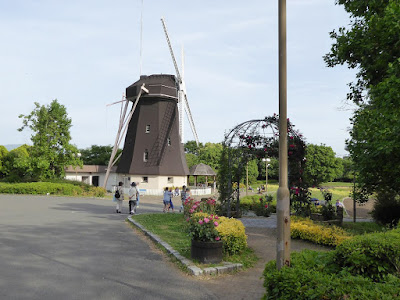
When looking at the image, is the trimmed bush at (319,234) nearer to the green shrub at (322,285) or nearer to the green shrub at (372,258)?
the green shrub at (372,258)

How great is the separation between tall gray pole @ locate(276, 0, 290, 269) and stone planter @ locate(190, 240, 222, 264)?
2.86 meters

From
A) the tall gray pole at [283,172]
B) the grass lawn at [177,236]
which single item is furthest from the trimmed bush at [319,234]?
the tall gray pole at [283,172]

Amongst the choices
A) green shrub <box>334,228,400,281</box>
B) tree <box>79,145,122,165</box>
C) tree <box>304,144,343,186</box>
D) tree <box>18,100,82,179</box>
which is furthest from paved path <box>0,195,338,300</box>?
tree <box>304,144,343,186</box>

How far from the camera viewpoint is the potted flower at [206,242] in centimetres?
739

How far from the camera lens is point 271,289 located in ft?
14.4

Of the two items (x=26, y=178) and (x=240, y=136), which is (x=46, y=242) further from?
(x=26, y=178)

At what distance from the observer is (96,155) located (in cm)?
6116

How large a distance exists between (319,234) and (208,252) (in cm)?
460

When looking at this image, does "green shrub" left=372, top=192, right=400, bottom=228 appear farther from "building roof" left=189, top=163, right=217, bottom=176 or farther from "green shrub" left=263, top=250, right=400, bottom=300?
"building roof" left=189, top=163, right=217, bottom=176

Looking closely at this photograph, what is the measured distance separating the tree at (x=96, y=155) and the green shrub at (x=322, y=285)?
57597mm

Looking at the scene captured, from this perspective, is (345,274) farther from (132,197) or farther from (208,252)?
(132,197)

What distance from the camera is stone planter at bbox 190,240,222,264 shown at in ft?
24.2

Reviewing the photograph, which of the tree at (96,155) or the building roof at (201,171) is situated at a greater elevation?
the tree at (96,155)

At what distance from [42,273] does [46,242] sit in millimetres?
→ 3388
